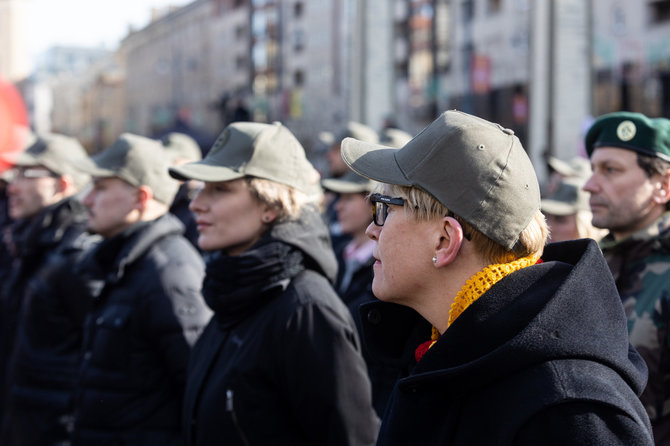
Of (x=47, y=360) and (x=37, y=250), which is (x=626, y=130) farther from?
(x=37, y=250)

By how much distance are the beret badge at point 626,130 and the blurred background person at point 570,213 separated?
4.11 feet

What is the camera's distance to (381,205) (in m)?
2.05

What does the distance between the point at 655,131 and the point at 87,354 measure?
267cm

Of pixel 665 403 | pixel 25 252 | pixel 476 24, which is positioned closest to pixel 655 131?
pixel 665 403

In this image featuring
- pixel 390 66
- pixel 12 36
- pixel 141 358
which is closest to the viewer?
pixel 141 358

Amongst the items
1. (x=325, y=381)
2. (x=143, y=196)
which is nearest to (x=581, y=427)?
(x=325, y=381)

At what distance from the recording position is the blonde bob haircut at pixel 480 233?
187 centimetres

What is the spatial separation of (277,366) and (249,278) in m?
0.37

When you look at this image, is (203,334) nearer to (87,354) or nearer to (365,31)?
(87,354)

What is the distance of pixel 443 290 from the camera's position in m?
1.93

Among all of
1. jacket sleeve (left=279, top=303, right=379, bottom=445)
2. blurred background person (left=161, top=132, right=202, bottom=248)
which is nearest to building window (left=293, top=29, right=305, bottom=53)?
blurred background person (left=161, top=132, right=202, bottom=248)

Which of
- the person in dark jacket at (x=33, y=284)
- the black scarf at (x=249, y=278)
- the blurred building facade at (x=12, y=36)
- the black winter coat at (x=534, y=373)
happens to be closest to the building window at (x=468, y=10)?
the person in dark jacket at (x=33, y=284)

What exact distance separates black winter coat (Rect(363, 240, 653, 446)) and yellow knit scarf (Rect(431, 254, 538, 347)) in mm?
80

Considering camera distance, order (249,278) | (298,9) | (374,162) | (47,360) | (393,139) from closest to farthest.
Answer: (374,162) < (249,278) < (47,360) < (393,139) < (298,9)
